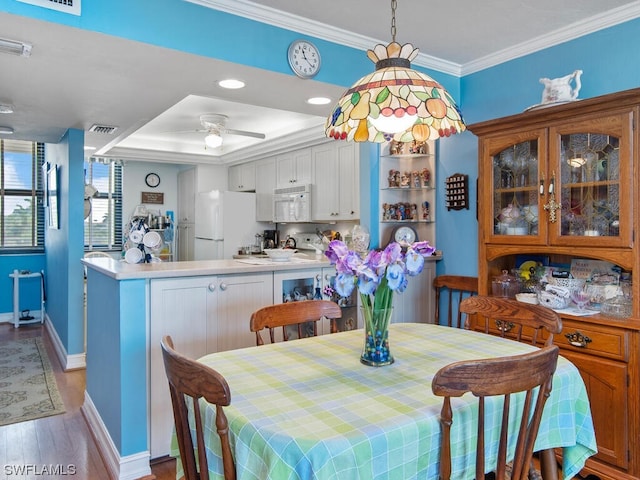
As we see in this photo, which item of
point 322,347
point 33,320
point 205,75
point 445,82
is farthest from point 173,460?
point 33,320

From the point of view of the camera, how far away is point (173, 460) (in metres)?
2.51

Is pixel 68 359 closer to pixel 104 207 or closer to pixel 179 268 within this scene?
pixel 179 268

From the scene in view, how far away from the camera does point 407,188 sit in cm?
349

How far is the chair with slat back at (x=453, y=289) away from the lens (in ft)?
10.4

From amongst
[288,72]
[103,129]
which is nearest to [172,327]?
[288,72]

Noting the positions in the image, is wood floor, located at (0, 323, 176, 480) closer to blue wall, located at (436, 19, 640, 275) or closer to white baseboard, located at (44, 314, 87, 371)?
white baseboard, located at (44, 314, 87, 371)

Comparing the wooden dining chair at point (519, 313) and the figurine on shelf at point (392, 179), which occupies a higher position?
the figurine on shelf at point (392, 179)

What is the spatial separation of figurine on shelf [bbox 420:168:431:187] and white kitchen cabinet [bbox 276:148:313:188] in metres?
1.76

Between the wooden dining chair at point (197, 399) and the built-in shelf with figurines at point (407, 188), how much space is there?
95.5 inches

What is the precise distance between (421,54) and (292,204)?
2653mm

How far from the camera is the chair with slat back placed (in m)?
3.18

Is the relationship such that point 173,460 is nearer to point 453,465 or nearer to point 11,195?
point 453,465

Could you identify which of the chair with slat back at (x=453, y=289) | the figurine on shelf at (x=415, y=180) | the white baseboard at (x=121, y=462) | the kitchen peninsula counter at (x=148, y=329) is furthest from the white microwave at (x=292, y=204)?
the white baseboard at (x=121, y=462)

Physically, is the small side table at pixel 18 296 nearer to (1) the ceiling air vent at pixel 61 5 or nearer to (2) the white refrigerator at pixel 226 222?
(2) the white refrigerator at pixel 226 222
